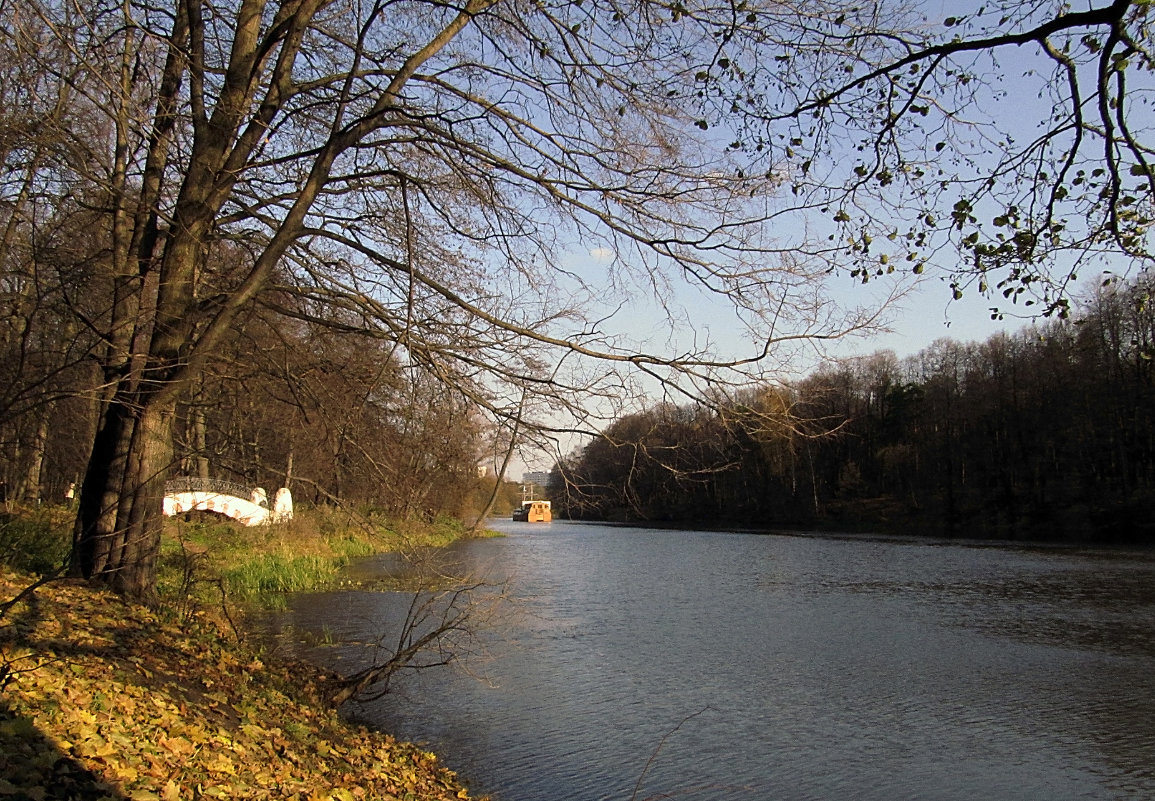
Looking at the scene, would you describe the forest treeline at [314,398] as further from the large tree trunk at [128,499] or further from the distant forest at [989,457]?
the distant forest at [989,457]

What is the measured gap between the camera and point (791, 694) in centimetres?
1145

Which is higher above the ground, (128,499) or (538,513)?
(538,513)

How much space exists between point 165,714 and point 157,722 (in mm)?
219

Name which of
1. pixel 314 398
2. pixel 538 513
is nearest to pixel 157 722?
pixel 314 398

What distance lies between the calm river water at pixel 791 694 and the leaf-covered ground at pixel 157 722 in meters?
1.60

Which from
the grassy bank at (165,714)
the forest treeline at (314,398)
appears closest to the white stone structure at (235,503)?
the grassy bank at (165,714)

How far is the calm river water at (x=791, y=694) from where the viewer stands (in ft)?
27.6

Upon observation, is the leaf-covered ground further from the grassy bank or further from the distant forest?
the distant forest

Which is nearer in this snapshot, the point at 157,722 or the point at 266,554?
the point at 157,722

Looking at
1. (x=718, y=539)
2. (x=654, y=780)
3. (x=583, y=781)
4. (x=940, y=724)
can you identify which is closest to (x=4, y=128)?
(x=583, y=781)

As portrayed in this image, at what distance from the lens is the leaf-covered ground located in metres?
4.27

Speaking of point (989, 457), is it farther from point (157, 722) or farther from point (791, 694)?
point (157, 722)

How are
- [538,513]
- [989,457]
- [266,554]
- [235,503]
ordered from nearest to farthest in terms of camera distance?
[266,554] → [235,503] → [989,457] → [538,513]

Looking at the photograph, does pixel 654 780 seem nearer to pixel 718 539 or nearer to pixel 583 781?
pixel 583 781
